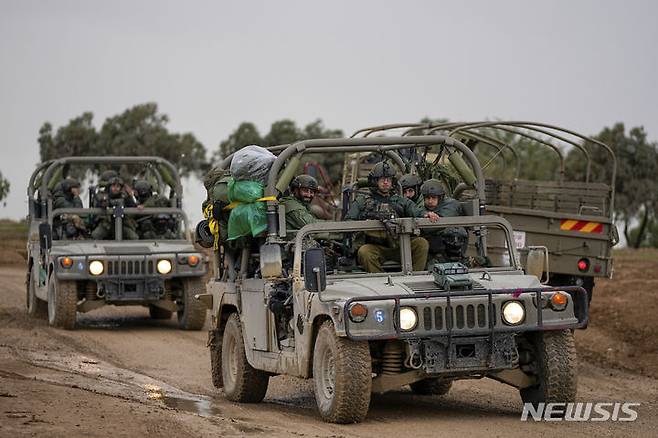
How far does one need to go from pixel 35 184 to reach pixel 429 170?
29.7 ft

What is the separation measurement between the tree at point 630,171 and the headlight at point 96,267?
979 inches

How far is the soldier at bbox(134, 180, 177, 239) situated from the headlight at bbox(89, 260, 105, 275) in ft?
4.93

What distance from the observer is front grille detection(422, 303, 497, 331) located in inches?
417

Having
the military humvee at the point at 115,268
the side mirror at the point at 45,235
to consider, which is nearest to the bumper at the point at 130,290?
the military humvee at the point at 115,268

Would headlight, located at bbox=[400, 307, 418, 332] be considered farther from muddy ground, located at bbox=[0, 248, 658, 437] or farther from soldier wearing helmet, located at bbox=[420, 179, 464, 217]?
soldier wearing helmet, located at bbox=[420, 179, 464, 217]

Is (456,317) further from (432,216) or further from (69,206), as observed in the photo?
(69,206)

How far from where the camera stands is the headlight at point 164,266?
1959 centimetres

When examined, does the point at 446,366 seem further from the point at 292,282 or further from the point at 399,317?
the point at 292,282

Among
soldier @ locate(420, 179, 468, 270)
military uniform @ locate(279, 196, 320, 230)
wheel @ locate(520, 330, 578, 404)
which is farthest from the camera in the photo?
military uniform @ locate(279, 196, 320, 230)

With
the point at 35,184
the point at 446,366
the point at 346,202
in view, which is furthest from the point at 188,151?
the point at 446,366

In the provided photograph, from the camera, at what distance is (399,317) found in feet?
34.4

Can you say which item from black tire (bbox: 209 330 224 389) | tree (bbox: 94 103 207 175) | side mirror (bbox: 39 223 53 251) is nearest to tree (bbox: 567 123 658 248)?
tree (bbox: 94 103 207 175)

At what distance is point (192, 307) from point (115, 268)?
1.19 meters

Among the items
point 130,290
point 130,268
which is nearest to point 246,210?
point 130,268
